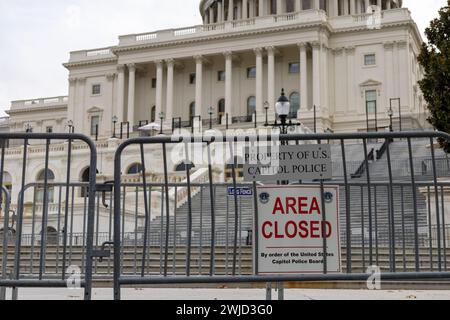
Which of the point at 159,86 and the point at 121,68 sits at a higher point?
the point at 121,68

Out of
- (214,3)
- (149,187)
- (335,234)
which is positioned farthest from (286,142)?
(214,3)

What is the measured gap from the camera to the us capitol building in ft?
199

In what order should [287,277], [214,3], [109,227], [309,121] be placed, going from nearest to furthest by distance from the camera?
[287,277]
[109,227]
[309,121]
[214,3]

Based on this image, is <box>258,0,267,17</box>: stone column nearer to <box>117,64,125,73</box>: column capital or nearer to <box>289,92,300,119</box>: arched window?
<box>289,92,300,119</box>: arched window

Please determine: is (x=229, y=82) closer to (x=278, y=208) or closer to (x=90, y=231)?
(x=278, y=208)

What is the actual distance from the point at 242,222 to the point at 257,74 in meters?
57.1

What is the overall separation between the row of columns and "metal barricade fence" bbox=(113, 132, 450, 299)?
51.7 meters

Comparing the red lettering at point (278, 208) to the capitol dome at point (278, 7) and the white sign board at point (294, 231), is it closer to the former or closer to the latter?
the white sign board at point (294, 231)

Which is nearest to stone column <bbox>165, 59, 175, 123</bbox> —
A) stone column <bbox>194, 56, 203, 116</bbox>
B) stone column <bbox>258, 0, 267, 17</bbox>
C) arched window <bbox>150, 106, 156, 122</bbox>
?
arched window <bbox>150, 106, 156, 122</bbox>

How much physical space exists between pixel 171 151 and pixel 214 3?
3351 inches

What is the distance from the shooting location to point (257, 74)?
63.5 metres

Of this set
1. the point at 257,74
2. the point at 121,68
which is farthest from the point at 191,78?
the point at 257,74

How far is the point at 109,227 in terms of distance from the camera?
351 inches

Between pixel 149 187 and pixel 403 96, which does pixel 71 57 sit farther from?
pixel 149 187
